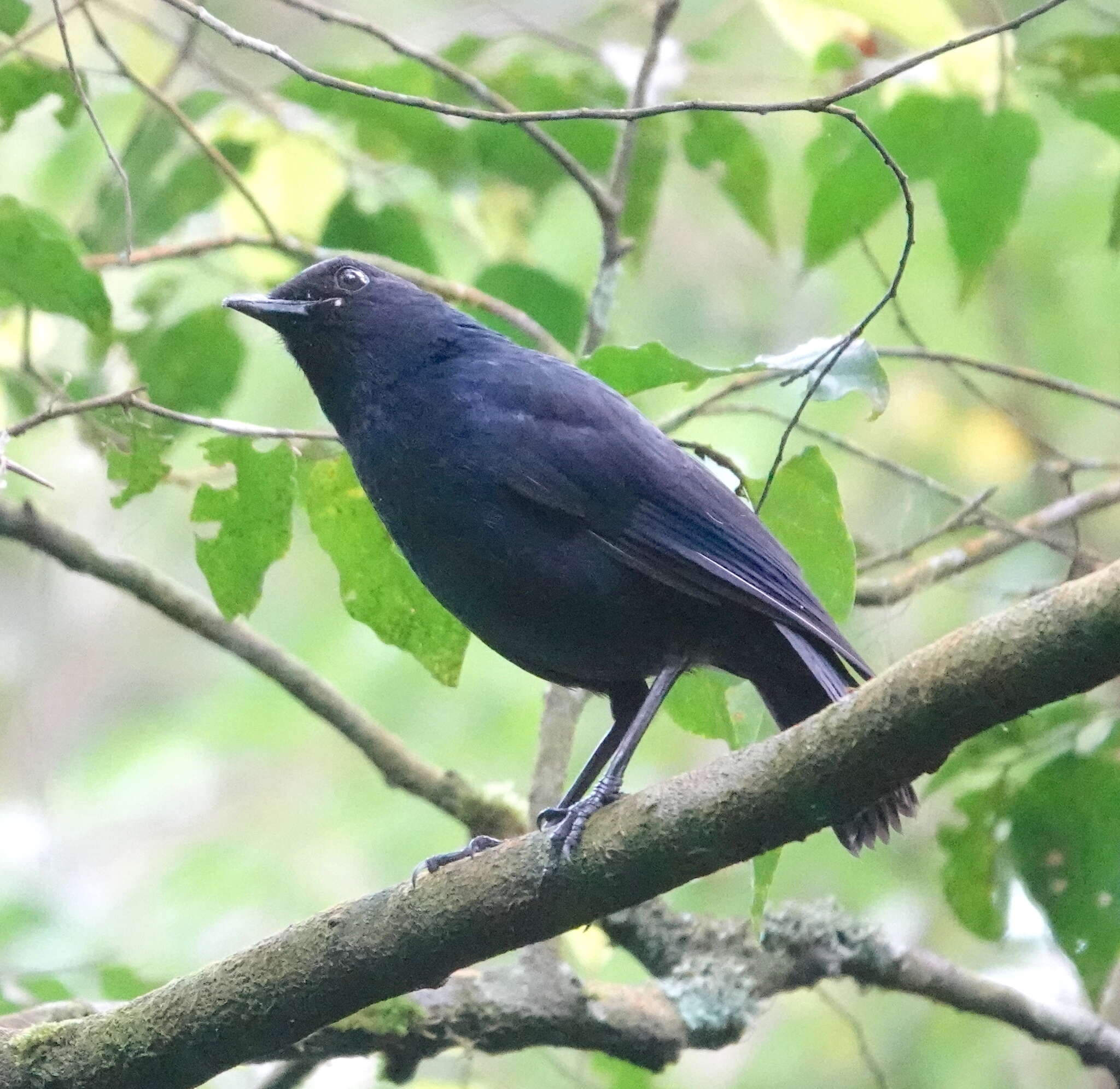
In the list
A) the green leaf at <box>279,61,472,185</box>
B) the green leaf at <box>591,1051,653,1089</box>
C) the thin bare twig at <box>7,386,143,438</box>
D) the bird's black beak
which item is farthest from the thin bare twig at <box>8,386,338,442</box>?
the green leaf at <box>591,1051,653,1089</box>

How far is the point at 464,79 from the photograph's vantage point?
4012mm

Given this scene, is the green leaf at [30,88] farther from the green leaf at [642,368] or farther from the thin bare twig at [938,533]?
the thin bare twig at [938,533]

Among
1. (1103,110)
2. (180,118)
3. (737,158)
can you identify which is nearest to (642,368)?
(737,158)

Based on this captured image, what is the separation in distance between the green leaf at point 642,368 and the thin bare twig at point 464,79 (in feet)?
2.73

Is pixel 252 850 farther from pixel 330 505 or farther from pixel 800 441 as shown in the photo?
pixel 330 505

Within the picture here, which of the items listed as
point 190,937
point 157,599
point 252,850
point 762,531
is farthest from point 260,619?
point 762,531

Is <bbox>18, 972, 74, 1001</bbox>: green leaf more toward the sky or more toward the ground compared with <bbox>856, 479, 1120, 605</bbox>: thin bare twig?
more toward the ground

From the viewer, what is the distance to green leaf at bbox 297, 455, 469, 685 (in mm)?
3297

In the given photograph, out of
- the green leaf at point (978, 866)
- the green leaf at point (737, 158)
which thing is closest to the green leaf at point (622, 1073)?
the green leaf at point (978, 866)

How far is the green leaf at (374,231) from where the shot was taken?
4.33 metres

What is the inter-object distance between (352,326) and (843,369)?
1329mm

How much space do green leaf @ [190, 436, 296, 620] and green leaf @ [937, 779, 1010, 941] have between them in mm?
1785

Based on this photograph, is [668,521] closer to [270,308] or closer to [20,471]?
[270,308]

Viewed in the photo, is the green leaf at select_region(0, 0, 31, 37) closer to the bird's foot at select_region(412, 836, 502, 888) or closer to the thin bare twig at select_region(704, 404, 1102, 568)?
the thin bare twig at select_region(704, 404, 1102, 568)
